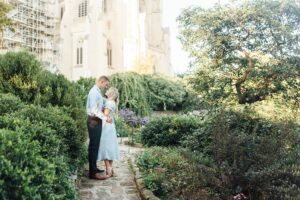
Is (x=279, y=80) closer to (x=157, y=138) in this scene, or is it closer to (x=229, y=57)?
(x=229, y=57)

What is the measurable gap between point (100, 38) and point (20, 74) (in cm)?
3448

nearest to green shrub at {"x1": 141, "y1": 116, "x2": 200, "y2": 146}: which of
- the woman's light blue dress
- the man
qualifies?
the woman's light blue dress

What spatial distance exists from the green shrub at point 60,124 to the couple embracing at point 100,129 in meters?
0.59

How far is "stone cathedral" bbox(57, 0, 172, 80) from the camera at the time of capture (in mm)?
41875

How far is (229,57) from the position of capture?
40.2ft

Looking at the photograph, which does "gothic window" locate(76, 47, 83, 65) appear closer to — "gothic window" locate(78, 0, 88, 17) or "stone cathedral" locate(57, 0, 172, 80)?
"stone cathedral" locate(57, 0, 172, 80)

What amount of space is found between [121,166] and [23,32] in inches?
1553

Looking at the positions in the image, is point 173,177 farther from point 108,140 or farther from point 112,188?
point 108,140

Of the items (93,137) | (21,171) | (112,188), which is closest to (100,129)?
(93,137)

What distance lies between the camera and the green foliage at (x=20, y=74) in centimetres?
828

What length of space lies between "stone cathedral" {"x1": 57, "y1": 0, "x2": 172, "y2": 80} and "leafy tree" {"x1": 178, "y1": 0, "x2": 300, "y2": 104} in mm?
25605

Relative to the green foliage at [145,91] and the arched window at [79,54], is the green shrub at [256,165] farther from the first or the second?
the arched window at [79,54]

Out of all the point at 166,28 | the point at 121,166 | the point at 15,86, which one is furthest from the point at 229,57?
the point at 166,28

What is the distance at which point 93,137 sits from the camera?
7.88 meters
